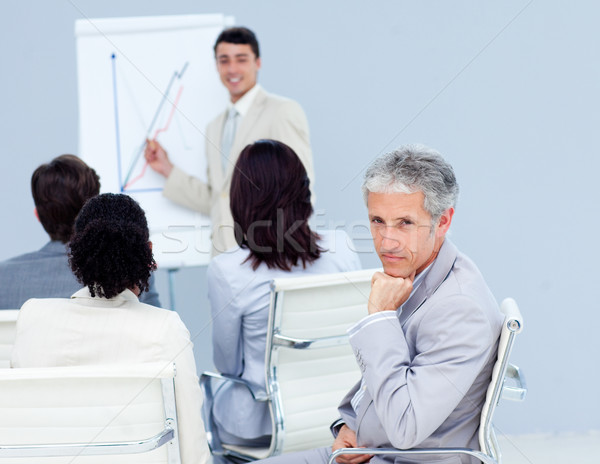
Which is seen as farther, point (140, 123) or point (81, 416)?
point (140, 123)

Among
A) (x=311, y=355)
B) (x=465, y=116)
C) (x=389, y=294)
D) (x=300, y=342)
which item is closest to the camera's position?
(x=389, y=294)

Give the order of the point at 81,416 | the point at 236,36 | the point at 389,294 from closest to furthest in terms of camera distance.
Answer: the point at 81,416 → the point at 389,294 → the point at 236,36

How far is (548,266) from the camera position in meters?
3.34

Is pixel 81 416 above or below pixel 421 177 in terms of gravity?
below

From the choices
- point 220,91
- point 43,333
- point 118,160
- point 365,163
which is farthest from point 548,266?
point 43,333

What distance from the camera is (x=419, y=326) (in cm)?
126

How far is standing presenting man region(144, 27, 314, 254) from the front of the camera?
10.3 ft

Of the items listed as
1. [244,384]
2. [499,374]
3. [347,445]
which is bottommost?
[244,384]

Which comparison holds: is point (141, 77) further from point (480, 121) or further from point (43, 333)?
point (43, 333)

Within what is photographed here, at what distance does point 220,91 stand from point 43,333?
209 centimetres

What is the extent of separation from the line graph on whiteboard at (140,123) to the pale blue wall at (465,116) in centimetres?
54

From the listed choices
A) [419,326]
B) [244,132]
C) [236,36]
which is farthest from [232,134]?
[419,326]

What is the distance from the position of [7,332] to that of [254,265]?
701 mm

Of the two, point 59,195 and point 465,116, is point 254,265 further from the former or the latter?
point 465,116
